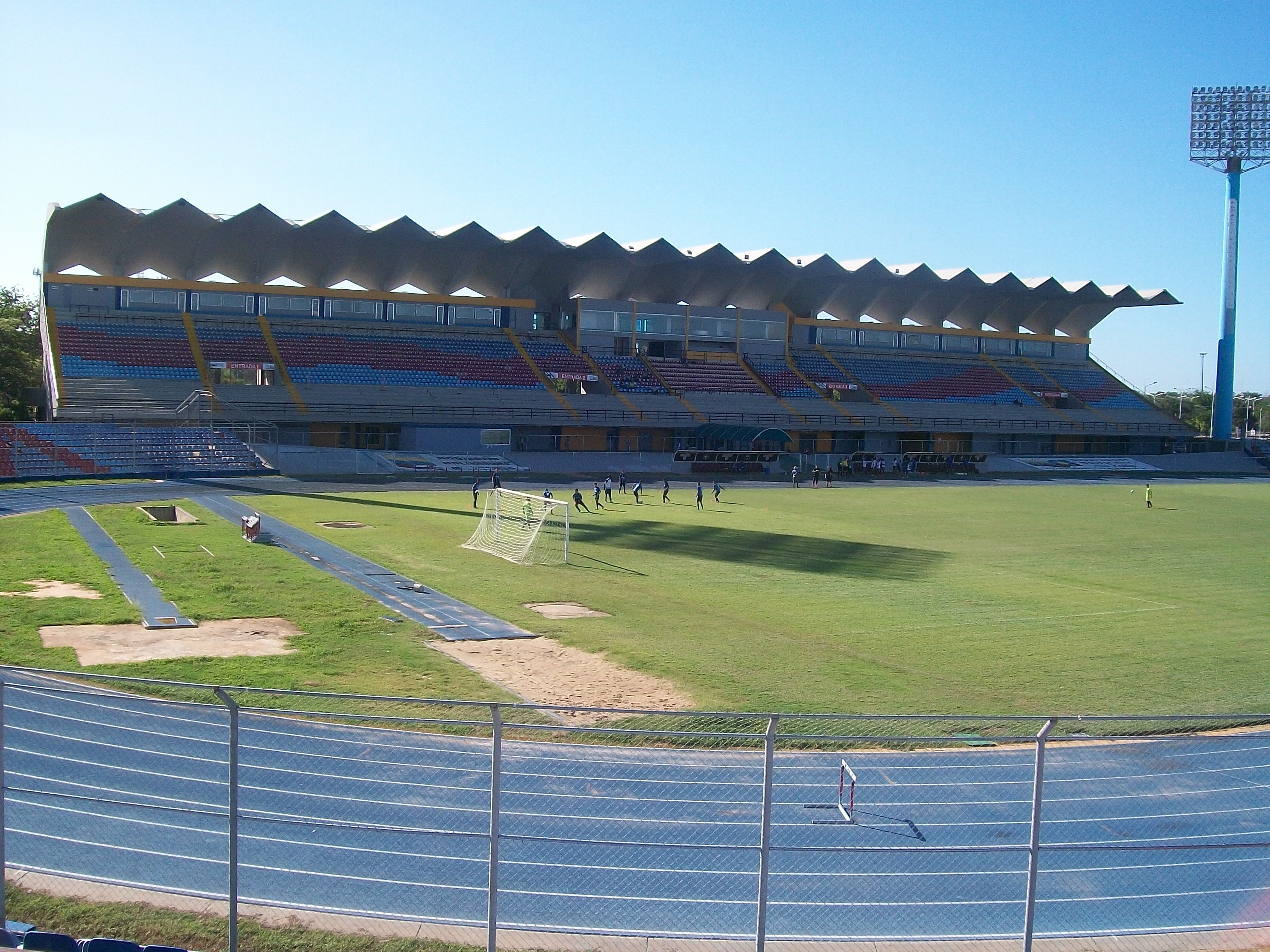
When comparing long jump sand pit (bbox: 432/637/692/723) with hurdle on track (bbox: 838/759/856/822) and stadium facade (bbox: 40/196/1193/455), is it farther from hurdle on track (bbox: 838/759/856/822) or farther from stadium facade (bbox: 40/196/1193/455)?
stadium facade (bbox: 40/196/1193/455)

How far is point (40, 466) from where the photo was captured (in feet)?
144

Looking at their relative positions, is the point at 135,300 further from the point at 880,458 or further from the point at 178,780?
the point at 178,780

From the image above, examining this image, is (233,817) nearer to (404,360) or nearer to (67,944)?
(67,944)

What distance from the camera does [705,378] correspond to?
7306 centimetres

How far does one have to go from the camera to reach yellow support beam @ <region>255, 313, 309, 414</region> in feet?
186

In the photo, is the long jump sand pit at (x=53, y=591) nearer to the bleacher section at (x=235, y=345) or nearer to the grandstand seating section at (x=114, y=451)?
the grandstand seating section at (x=114, y=451)

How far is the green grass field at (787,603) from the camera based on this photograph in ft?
47.7

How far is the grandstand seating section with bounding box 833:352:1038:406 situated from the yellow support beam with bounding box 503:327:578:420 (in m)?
25.4

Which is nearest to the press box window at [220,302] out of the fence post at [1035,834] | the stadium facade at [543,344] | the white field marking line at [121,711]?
the stadium facade at [543,344]

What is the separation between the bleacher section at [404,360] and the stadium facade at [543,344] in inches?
7.2

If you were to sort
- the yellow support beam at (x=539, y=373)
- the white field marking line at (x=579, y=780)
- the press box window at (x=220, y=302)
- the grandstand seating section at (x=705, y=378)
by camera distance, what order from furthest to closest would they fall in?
the grandstand seating section at (x=705, y=378), the yellow support beam at (x=539, y=373), the press box window at (x=220, y=302), the white field marking line at (x=579, y=780)

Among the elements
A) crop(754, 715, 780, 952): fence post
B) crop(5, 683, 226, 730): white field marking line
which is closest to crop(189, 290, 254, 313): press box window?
crop(5, 683, 226, 730): white field marking line

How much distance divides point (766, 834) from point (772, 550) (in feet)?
77.7

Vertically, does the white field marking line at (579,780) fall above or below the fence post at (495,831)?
below
